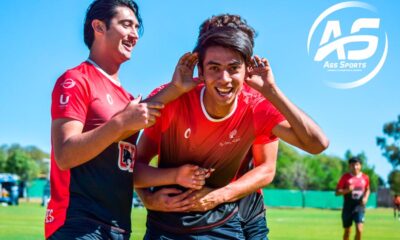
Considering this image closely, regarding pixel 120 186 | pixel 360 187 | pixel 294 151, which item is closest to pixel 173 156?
pixel 120 186

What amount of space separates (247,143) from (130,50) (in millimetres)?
983

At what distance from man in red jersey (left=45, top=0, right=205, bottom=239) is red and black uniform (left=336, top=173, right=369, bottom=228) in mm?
14394

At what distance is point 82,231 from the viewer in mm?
3730

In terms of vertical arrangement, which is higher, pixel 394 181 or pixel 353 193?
pixel 353 193

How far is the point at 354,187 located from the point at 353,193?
0.60 ft

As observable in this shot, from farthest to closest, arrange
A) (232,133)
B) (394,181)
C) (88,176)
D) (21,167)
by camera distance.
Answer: (394,181) → (21,167) → (232,133) → (88,176)

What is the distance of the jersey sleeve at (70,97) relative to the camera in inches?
145

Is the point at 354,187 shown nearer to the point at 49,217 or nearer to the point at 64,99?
the point at 49,217

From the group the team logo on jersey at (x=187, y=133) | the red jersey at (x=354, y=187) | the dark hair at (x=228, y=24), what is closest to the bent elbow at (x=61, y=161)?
the team logo on jersey at (x=187, y=133)

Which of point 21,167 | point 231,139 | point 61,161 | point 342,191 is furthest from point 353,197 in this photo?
point 21,167

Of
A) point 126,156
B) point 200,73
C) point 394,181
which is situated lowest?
point 394,181

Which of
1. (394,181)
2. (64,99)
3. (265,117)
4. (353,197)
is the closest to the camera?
(64,99)

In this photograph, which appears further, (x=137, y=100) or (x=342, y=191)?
(x=342, y=191)

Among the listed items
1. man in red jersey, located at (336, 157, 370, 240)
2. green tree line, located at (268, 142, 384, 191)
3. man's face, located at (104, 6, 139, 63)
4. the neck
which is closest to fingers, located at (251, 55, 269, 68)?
man's face, located at (104, 6, 139, 63)
